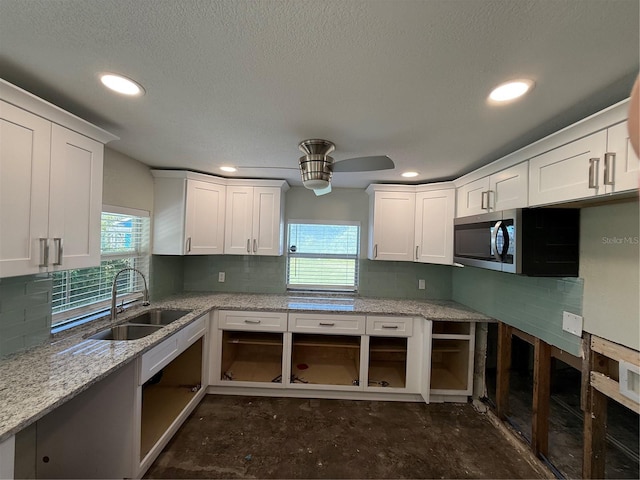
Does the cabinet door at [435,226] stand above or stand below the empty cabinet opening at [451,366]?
above

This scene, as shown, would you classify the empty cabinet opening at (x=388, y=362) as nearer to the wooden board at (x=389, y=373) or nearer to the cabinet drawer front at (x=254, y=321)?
Answer: the wooden board at (x=389, y=373)

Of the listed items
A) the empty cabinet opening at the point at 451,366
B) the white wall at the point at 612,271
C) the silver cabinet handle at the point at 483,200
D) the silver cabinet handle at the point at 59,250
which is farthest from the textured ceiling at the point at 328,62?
the empty cabinet opening at the point at 451,366

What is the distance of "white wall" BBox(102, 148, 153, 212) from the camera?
2.07 m

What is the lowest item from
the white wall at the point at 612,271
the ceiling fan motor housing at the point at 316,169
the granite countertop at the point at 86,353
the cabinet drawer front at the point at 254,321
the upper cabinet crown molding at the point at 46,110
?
the cabinet drawer front at the point at 254,321

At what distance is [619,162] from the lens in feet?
3.64

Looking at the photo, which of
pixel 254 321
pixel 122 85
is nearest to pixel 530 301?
pixel 254 321

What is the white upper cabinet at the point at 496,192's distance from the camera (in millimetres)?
1686

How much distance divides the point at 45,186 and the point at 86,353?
928mm

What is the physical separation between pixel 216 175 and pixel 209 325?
5.10 ft

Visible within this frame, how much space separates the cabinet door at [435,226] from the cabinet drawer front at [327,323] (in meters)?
0.98

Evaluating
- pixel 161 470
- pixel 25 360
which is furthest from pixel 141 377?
pixel 161 470

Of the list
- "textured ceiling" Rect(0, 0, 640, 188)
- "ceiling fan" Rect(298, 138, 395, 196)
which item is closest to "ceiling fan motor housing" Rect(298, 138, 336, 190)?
"ceiling fan" Rect(298, 138, 395, 196)

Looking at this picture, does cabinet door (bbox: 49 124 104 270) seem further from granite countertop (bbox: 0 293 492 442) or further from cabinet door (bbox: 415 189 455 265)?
cabinet door (bbox: 415 189 455 265)

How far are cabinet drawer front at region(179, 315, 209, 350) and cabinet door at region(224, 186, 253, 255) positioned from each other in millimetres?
788
